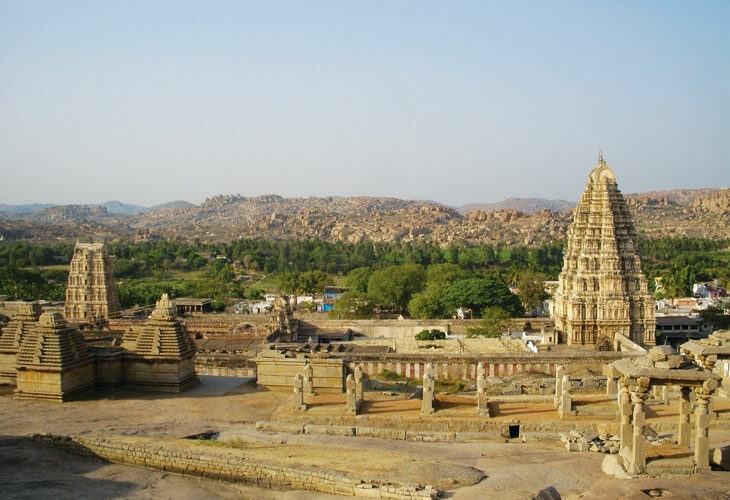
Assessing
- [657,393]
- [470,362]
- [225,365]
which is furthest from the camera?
[470,362]

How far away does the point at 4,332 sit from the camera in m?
23.3

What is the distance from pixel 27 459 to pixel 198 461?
13.3 ft

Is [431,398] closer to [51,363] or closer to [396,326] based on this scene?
[51,363]

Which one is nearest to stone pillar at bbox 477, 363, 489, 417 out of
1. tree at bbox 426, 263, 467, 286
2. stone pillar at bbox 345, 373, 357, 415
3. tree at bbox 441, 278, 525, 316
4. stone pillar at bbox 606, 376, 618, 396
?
stone pillar at bbox 345, 373, 357, 415

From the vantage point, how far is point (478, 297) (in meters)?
52.9

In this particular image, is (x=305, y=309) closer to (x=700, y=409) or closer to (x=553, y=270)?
(x=553, y=270)

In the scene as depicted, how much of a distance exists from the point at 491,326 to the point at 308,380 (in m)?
25.8

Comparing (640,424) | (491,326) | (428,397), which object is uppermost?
(640,424)

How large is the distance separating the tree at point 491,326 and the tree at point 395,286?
13447mm

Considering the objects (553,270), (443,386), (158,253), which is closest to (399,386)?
(443,386)

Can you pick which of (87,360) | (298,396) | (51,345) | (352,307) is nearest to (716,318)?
(352,307)

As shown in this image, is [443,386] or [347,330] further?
Result: [347,330]

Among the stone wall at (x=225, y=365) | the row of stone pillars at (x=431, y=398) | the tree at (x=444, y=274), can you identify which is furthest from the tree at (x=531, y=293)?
the row of stone pillars at (x=431, y=398)

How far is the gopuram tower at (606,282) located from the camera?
36406mm
